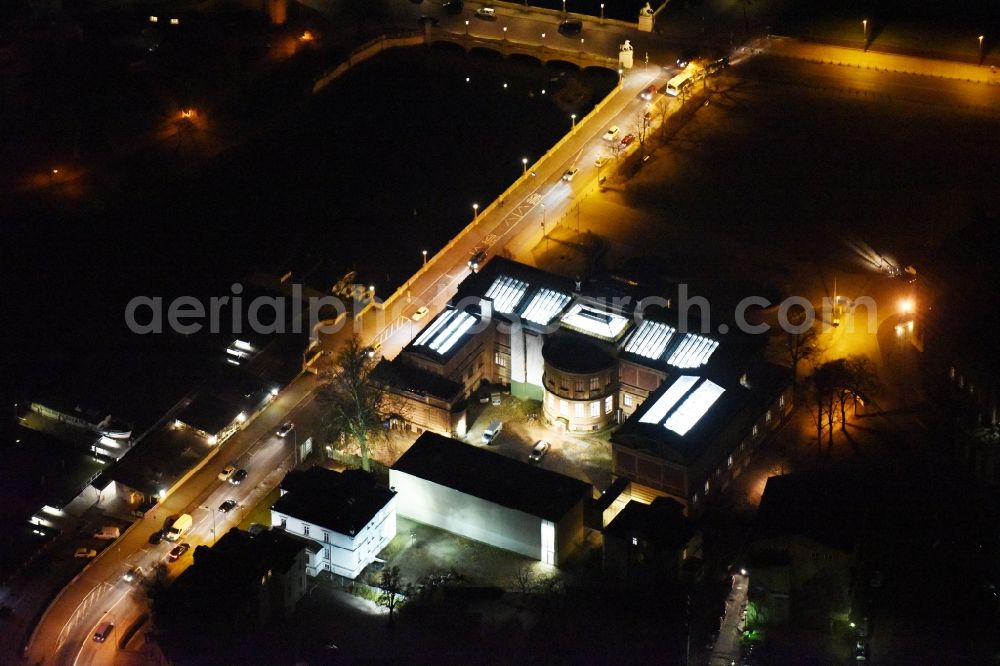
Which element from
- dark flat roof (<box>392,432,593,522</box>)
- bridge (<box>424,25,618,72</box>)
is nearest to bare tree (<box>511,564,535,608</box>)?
dark flat roof (<box>392,432,593,522</box>)

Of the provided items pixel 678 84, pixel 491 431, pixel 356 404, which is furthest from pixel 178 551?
pixel 678 84

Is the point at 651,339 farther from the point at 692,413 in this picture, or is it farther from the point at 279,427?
the point at 279,427

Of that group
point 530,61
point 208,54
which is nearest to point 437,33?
point 530,61

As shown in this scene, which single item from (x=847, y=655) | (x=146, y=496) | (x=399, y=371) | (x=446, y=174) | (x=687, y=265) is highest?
(x=446, y=174)

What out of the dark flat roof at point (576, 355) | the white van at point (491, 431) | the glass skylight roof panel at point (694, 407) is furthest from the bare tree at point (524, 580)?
the dark flat roof at point (576, 355)

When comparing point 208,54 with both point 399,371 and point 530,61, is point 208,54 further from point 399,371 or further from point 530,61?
point 399,371
